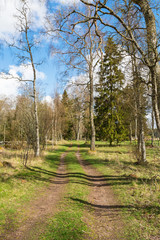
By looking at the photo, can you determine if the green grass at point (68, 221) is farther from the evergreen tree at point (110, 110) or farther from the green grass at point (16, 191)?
the evergreen tree at point (110, 110)

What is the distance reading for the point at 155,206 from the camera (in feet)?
17.6

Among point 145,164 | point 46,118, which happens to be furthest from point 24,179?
point 46,118

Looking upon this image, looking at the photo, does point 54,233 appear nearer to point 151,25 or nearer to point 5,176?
point 5,176

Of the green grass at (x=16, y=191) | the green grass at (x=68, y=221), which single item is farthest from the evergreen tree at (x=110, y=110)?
the green grass at (x=68, y=221)

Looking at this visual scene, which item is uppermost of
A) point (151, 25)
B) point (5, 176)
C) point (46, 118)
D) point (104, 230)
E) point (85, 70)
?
point (85, 70)

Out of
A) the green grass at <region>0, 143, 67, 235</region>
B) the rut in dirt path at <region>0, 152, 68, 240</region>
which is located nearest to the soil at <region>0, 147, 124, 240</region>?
the rut in dirt path at <region>0, 152, 68, 240</region>

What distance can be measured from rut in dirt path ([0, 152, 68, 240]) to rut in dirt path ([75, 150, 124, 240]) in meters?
1.12

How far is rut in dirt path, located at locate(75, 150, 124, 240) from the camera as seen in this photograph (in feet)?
13.8

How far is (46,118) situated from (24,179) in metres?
12.9

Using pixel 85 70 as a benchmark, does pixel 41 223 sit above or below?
below

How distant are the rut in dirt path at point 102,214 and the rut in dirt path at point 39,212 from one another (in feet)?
3.67

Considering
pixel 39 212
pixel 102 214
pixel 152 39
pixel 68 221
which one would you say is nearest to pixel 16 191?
pixel 39 212

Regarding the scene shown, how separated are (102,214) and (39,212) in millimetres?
2087

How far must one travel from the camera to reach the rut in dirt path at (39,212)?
414cm
